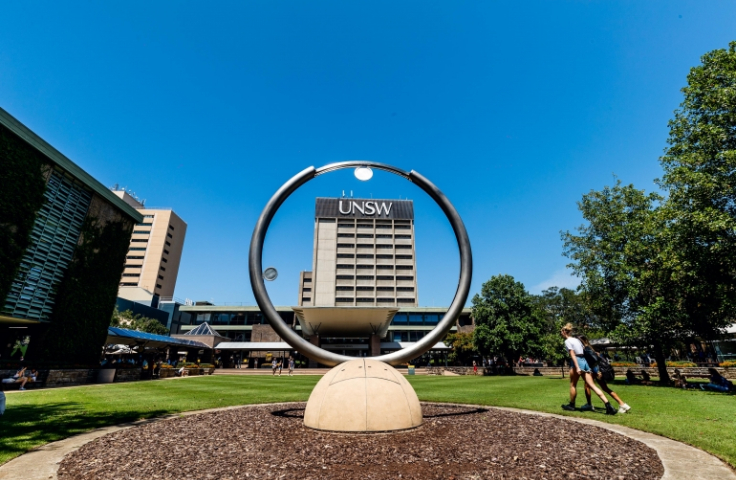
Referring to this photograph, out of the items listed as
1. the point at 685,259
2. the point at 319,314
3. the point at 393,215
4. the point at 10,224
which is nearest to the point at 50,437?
the point at 10,224

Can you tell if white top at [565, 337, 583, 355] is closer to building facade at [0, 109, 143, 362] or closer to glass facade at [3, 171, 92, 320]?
building facade at [0, 109, 143, 362]

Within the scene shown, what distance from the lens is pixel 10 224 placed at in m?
23.0

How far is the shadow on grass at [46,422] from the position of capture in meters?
6.98

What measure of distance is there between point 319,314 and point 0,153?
34.2 m

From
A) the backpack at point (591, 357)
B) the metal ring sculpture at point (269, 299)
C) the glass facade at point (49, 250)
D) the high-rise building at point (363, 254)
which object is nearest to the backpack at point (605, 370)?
the backpack at point (591, 357)

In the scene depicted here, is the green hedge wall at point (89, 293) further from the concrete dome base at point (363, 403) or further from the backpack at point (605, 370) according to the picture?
the backpack at point (605, 370)

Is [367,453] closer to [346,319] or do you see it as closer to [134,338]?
[134,338]

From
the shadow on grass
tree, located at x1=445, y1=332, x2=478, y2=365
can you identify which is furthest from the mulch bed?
tree, located at x1=445, y1=332, x2=478, y2=365

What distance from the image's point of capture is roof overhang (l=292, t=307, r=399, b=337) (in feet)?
151

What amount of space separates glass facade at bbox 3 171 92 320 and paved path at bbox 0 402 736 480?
23.5 meters

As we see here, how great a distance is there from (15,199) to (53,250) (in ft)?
14.7

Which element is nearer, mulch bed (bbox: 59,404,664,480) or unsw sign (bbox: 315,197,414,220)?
mulch bed (bbox: 59,404,664,480)

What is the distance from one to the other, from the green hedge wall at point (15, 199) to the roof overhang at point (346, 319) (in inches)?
1090

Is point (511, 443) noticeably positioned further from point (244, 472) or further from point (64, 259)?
point (64, 259)
